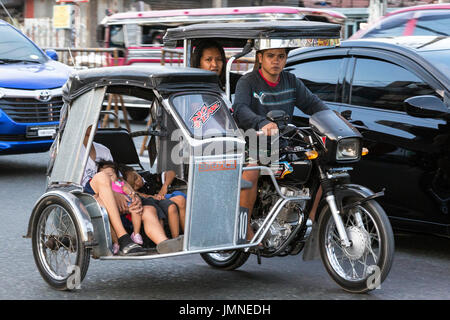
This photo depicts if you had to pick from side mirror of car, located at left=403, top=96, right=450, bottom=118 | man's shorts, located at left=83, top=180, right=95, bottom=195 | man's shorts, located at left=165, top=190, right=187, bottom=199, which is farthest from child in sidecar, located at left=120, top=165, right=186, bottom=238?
side mirror of car, located at left=403, top=96, right=450, bottom=118

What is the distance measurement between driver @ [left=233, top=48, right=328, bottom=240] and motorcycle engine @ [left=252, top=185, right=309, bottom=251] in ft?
0.35

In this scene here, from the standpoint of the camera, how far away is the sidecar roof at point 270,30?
5.36 metres

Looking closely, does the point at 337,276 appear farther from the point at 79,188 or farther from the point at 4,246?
the point at 4,246

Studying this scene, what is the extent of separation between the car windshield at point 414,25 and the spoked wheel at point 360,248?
459 centimetres

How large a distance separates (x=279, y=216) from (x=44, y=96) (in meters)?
5.57

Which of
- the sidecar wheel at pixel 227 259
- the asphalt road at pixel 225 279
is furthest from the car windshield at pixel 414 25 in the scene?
the sidecar wheel at pixel 227 259

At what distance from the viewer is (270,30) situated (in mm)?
5340

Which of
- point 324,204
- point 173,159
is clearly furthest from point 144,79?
point 324,204

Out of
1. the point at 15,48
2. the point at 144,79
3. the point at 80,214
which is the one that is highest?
the point at 144,79

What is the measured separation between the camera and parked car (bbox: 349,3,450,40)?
962cm

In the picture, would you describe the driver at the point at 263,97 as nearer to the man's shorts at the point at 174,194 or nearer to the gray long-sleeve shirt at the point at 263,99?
the gray long-sleeve shirt at the point at 263,99

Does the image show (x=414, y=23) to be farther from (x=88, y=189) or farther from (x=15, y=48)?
(x=88, y=189)

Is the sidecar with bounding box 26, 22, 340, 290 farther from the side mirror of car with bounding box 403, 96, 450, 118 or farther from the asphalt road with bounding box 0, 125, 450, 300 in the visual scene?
the side mirror of car with bounding box 403, 96, 450, 118
